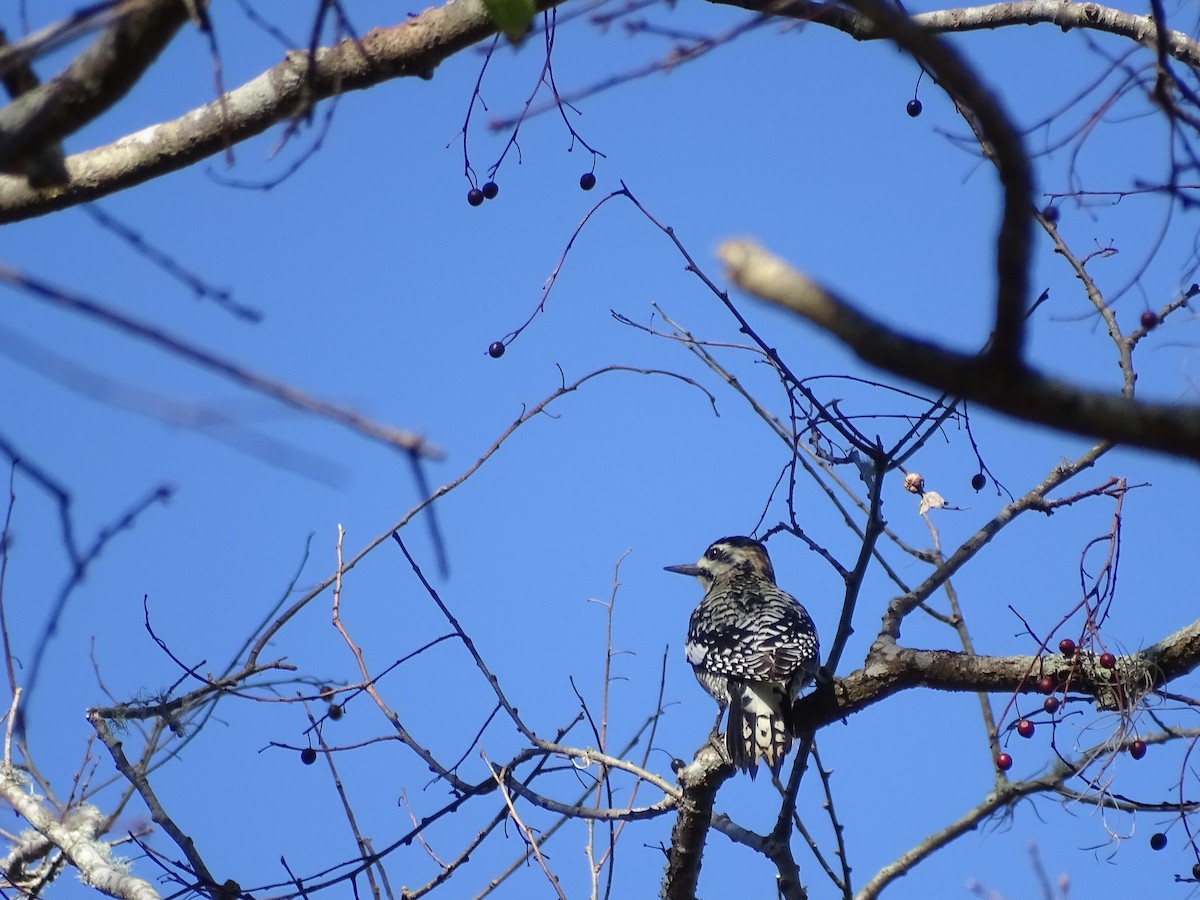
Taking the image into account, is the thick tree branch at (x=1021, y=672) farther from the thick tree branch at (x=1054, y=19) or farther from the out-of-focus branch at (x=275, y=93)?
the out-of-focus branch at (x=275, y=93)

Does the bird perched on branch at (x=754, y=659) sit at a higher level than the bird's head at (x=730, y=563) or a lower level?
lower

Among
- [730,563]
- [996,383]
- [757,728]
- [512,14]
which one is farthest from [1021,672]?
[730,563]

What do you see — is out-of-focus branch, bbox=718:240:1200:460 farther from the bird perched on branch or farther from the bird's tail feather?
the bird's tail feather

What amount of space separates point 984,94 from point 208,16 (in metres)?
1.25

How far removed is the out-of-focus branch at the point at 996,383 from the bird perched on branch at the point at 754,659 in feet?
12.1

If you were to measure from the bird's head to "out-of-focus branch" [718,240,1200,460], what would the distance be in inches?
296

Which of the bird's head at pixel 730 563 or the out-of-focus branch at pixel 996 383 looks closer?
the out-of-focus branch at pixel 996 383

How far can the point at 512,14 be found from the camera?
225cm

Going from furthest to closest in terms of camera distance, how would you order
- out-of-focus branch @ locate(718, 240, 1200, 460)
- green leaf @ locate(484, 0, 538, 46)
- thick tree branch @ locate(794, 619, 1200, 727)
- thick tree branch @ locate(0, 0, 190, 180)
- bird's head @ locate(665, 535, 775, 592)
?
bird's head @ locate(665, 535, 775, 592), thick tree branch @ locate(794, 619, 1200, 727), green leaf @ locate(484, 0, 538, 46), thick tree branch @ locate(0, 0, 190, 180), out-of-focus branch @ locate(718, 240, 1200, 460)

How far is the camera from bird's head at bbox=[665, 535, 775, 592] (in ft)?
28.5

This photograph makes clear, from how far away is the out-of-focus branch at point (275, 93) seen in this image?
2744 mm

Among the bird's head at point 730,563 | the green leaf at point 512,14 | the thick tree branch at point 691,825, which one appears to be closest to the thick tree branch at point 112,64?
the green leaf at point 512,14

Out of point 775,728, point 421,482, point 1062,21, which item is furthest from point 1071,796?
point 421,482

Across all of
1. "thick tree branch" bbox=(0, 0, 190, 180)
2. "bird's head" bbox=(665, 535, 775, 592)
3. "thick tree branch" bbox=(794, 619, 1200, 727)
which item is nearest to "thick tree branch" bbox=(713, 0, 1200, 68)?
"thick tree branch" bbox=(794, 619, 1200, 727)
